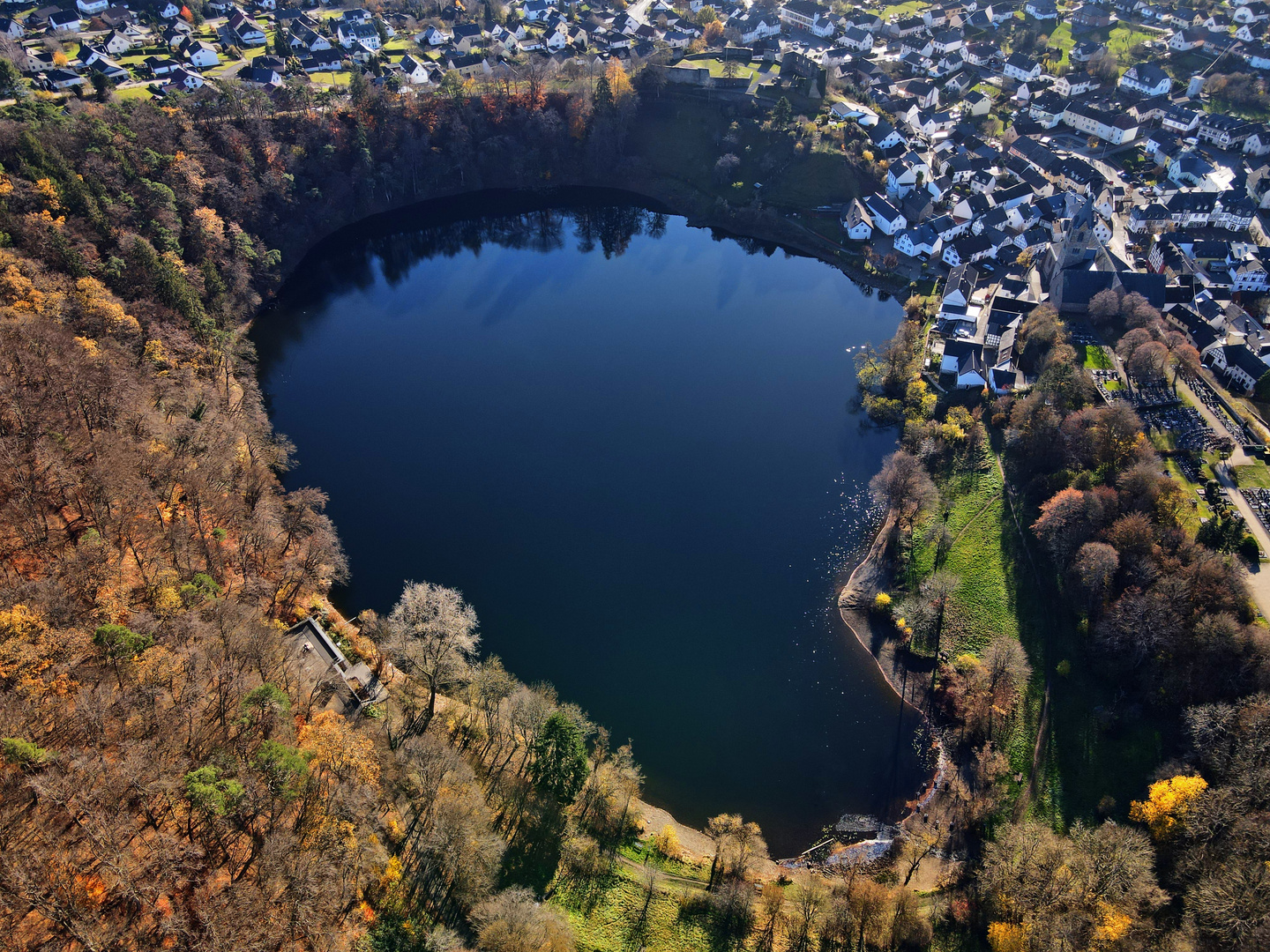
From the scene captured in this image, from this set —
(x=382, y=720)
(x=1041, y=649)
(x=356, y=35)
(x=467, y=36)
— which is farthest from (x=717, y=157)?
(x=382, y=720)

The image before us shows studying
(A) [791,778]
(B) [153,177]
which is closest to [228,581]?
(A) [791,778]

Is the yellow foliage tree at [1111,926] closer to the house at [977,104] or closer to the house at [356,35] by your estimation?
the house at [977,104]

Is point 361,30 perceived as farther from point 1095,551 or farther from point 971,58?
point 1095,551

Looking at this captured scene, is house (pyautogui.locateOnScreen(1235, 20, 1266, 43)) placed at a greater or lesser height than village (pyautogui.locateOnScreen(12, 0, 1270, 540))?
greater

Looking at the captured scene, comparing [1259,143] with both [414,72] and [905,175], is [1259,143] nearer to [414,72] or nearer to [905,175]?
[905,175]

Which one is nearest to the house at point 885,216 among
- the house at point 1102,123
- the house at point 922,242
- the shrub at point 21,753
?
the house at point 922,242

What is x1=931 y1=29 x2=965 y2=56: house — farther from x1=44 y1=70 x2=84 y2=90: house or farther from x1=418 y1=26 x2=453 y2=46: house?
x1=44 y1=70 x2=84 y2=90: house

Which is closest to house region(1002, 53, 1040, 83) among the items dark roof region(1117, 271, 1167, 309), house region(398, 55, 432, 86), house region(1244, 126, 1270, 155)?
house region(1244, 126, 1270, 155)

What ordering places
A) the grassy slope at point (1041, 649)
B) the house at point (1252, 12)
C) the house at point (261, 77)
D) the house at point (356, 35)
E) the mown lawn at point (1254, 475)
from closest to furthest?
the grassy slope at point (1041, 649) < the mown lawn at point (1254, 475) < the house at point (261, 77) < the house at point (356, 35) < the house at point (1252, 12)
